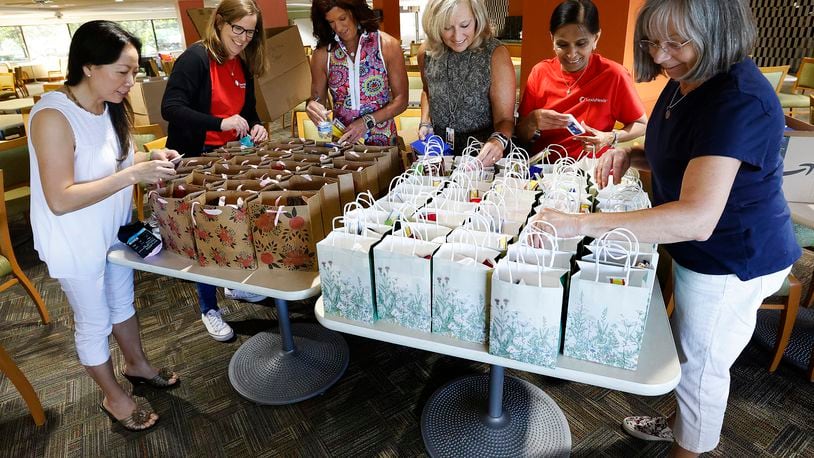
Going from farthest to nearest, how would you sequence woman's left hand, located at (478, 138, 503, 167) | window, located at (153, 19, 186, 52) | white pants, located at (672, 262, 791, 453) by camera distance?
1. window, located at (153, 19, 186, 52)
2. woman's left hand, located at (478, 138, 503, 167)
3. white pants, located at (672, 262, 791, 453)

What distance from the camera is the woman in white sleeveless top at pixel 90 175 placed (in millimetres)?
1497

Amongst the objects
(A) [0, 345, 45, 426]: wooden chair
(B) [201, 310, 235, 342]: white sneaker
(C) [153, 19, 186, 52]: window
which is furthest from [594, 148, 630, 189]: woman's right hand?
(C) [153, 19, 186, 52]: window

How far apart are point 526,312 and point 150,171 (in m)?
1.26

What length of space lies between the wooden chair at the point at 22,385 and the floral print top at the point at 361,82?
1.76 meters

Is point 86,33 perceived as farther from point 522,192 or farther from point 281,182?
point 522,192

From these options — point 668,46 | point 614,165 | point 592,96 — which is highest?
point 668,46

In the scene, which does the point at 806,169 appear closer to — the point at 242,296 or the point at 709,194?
the point at 709,194

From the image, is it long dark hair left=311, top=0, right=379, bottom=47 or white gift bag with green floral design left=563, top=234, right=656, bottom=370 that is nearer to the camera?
white gift bag with green floral design left=563, top=234, right=656, bottom=370

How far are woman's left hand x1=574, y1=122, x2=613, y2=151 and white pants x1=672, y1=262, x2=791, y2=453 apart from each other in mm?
718

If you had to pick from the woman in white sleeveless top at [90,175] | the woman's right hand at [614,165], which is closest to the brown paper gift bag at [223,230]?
the woman in white sleeveless top at [90,175]

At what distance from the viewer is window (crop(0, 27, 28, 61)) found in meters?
16.3

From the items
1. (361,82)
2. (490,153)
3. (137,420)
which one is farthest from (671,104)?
(137,420)

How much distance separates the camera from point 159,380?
2246 millimetres

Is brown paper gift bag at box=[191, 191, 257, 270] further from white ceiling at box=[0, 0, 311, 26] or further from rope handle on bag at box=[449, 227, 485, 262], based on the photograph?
white ceiling at box=[0, 0, 311, 26]
